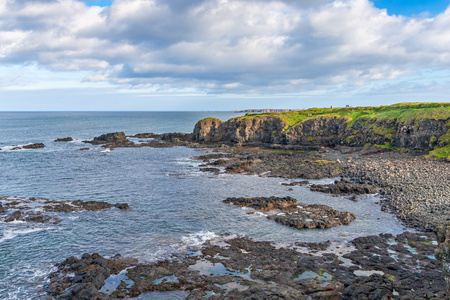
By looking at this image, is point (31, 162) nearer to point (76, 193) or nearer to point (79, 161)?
point (79, 161)

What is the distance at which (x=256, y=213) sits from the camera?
39.7 metres

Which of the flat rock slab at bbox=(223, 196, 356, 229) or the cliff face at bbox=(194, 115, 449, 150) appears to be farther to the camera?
the cliff face at bbox=(194, 115, 449, 150)

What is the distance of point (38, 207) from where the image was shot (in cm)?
4088

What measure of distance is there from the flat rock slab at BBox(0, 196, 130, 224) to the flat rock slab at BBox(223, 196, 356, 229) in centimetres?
1791

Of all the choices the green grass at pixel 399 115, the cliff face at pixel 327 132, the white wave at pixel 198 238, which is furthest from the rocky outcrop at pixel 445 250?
the green grass at pixel 399 115

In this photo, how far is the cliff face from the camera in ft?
233

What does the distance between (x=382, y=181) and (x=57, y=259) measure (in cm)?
4759

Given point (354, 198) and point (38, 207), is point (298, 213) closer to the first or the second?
point (354, 198)

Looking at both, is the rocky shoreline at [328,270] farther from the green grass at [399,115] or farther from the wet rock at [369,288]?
the green grass at [399,115]

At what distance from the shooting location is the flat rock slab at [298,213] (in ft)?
115

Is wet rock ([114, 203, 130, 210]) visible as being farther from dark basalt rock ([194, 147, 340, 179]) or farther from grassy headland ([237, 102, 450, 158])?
grassy headland ([237, 102, 450, 158])

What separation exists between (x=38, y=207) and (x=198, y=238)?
24.0 m

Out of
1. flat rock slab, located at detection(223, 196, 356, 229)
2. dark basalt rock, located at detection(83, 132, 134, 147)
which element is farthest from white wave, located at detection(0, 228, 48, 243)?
dark basalt rock, located at detection(83, 132, 134, 147)

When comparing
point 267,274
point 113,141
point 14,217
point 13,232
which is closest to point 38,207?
A: point 14,217
